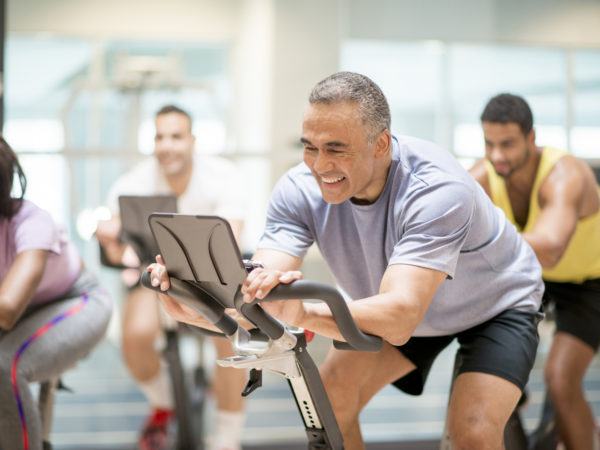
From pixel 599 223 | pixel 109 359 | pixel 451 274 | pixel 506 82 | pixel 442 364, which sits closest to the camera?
pixel 451 274

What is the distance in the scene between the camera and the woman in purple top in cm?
219

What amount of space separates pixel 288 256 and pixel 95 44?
2763 mm

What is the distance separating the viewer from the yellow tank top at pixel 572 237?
2.68 m

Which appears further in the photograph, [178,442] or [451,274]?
[178,442]

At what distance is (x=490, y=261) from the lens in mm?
1895

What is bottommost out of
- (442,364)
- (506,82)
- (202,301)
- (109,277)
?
(442,364)

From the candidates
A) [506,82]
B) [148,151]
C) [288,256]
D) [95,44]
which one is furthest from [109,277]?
[288,256]

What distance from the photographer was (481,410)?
5.80 feet

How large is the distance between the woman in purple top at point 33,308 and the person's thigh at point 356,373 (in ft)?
2.86

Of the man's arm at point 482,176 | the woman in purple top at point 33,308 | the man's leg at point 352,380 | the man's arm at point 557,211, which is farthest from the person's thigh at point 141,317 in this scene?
the man's arm at point 557,211

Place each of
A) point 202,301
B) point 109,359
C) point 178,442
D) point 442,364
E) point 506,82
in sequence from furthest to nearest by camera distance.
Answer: point 442,364 → point 109,359 → point 506,82 → point 178,442 → point 202,301

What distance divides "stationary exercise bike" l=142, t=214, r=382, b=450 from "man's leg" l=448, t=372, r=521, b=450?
31 centimetres

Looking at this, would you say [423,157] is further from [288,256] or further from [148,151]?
[148,151]

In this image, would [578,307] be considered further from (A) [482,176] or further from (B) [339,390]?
(B) [339,390]
